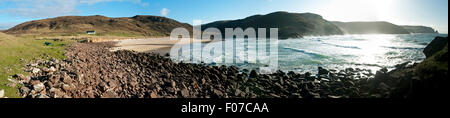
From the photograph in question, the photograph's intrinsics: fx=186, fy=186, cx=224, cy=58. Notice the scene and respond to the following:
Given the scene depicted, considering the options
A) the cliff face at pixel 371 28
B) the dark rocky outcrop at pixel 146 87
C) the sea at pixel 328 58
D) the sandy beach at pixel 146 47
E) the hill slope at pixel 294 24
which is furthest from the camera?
the cliff face at pixel 371 28

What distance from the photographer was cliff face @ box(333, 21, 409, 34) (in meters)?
141

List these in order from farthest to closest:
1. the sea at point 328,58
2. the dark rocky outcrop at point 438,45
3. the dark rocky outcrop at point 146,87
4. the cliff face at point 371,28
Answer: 1. the cliff face at point 371,28
2. the sea at point 328,58
3. the dark rocky outcrop at point 438,45
4. the dark rocky outcrop at point 146,87

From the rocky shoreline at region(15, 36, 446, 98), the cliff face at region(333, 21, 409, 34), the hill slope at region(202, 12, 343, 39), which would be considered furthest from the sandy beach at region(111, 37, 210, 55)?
the cliff face at region(333, 21, 409, 34)

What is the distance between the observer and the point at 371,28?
15300cm

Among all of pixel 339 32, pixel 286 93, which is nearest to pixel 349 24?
pixel 339 32

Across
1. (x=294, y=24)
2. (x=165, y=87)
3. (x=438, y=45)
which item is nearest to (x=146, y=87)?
(x=165, y=87)

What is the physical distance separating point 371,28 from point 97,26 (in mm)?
194523

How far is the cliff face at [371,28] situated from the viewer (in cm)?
14100

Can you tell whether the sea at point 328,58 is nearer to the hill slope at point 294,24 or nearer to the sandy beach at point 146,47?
the sandy beach at point 146,47

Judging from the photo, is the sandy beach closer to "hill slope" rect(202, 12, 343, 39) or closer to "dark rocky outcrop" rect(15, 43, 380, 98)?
"dark rocky outcrop" rect(15, 43, 380, 98)

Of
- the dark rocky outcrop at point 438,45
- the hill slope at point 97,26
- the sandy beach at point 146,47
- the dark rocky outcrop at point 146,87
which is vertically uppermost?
the hill slope at point 97,26

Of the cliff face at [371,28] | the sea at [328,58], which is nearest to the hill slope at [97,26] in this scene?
Answer: the sea at [328,58]

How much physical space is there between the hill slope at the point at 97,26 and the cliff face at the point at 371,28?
137 m
